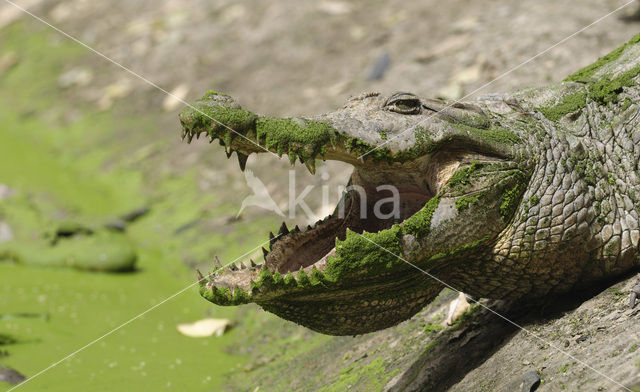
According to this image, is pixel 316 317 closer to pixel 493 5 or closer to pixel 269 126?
pixel 269 126

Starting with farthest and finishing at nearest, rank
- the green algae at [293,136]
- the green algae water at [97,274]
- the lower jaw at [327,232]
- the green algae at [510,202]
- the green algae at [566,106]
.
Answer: the green algae water at [97,274]
the green algae at [566,106]
the lower jaw at [327,232]
the green algae at [510,202]
the green algae at [293,136]

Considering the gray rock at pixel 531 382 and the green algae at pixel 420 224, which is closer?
the gray rock at pixel 531 382

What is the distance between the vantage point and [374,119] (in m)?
4.38

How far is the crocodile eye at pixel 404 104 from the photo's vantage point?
14.8 ft

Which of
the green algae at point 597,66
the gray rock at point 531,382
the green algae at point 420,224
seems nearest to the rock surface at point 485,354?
the gray rock at point 531,382

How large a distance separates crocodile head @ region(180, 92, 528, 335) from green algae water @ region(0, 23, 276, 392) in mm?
2390

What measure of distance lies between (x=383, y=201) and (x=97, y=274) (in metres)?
5.04

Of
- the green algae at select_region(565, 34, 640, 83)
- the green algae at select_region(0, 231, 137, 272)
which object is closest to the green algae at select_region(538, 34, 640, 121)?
the green algae at select_region(565, 34, 640, 83)

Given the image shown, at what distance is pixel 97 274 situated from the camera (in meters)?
8.80

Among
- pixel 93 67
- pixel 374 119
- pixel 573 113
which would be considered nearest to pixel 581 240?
pixel 573 113

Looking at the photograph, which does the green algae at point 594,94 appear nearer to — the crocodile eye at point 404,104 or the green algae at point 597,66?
the green algae at point 597,66

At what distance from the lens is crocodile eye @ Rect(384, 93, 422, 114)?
14.8 feet

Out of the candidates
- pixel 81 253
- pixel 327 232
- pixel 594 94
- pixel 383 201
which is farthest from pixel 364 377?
pixel 81 253

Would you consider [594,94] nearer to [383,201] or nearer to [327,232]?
[383,201]
